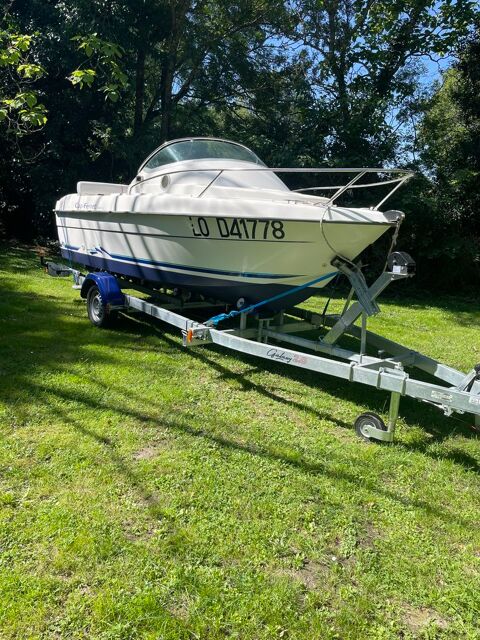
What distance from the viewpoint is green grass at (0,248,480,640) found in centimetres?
197

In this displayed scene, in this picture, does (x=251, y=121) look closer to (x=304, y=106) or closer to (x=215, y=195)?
(x=304, y=106)

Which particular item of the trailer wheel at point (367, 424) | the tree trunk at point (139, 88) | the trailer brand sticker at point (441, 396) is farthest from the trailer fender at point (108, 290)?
the tree trunk at point (139, 88)

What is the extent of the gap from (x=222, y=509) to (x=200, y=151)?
4582 millimetres

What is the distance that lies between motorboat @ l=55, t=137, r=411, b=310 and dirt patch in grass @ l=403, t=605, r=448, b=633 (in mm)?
2763

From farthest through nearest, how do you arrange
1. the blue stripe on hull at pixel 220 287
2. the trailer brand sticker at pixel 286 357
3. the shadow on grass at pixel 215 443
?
the blue stripe on hull at pixel 220 287
the trailer brand sticker at pixel 286 357
the shadow on grass at pixel 215 443

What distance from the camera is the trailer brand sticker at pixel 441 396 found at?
3.04 m

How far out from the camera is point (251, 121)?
13969 millimetres

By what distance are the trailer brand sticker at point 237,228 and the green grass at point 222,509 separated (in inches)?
55.6

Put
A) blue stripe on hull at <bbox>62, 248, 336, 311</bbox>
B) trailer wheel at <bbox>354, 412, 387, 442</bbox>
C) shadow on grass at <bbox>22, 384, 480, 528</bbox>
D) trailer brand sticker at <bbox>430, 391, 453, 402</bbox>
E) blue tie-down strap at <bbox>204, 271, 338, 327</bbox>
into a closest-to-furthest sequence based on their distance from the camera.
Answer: shadow on grass at <bbox>22, 384, 480, 528</bbox> → trailer brand sticker at <bbox>430, 391, 453, 402</bbox> → trailer wheel at <bbox>354, 412, 387, 442</bbox> → blue tie-down strap at <bbox>204, 271, 338, 327</bbox> → blue stripe on hull at <bbox>62, 248, 336, 311</bbox>

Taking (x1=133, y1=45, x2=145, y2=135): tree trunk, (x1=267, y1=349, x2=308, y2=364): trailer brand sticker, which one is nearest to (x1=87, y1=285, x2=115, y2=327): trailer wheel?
(x1=267, y1=349, x2=308, y2=364): trailer brand sticker

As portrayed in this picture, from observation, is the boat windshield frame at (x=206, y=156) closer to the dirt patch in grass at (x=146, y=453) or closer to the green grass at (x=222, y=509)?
the green grass at (x=222, y=509)

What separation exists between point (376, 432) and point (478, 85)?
38.8ft

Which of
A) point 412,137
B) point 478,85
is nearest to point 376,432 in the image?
point 412,137

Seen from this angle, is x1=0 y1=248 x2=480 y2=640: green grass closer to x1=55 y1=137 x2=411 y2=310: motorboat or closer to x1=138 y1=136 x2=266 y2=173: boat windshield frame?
x1=55 y1=137 x2=411 y2=310: motorboat
